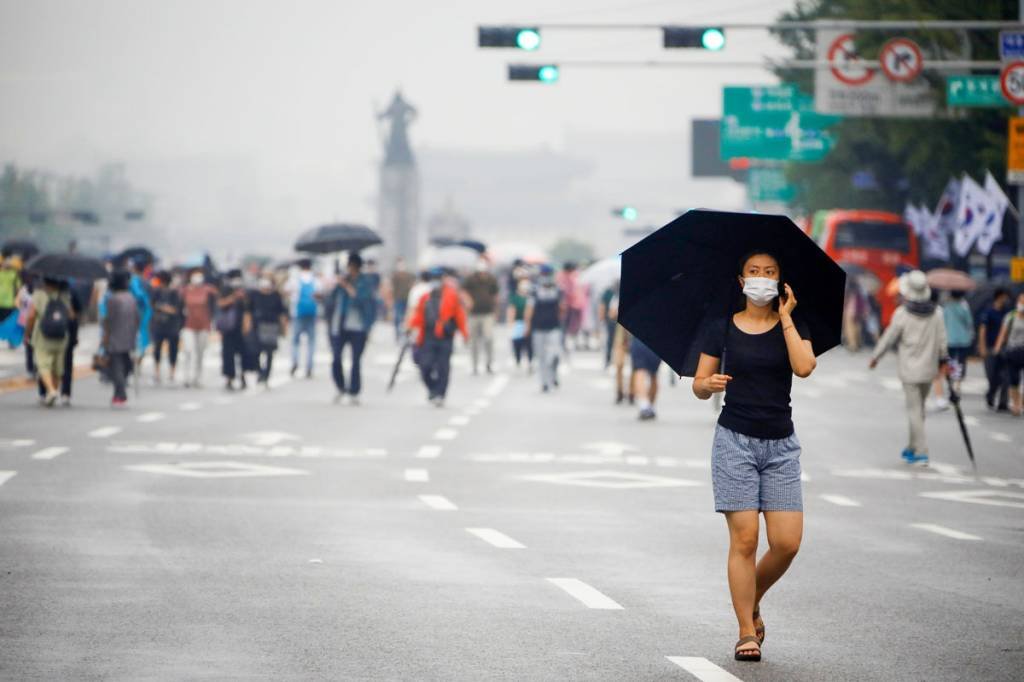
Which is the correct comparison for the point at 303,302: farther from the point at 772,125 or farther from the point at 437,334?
the point at 772,125

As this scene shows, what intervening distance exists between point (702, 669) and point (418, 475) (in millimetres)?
8790

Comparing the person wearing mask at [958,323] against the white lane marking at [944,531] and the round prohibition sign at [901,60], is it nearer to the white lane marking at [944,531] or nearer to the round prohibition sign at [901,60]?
the round prohibition sign at [901,60]

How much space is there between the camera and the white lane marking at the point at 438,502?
1388 centimetres

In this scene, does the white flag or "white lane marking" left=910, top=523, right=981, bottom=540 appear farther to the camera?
the white flag

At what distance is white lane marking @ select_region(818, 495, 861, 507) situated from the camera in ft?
49.0

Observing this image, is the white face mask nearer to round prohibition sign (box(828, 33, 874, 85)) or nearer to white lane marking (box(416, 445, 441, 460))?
white lane marking (box(416, 445, 441, 460))

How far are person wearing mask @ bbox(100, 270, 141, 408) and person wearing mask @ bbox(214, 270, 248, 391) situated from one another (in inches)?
166

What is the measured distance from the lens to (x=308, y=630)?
8539mm

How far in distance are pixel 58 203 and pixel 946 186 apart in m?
128

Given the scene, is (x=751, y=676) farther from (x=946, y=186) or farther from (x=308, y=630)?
(x=946, y=186)

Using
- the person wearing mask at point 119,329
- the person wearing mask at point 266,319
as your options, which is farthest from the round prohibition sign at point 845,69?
the person wearing mask at point 119,329

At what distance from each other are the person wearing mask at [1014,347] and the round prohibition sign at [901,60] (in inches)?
171

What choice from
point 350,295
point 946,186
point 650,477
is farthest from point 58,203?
point 650,477

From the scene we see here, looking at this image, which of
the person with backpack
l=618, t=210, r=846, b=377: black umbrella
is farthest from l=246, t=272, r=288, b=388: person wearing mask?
l=618, t=210, r=846, b=377: black umbrella
